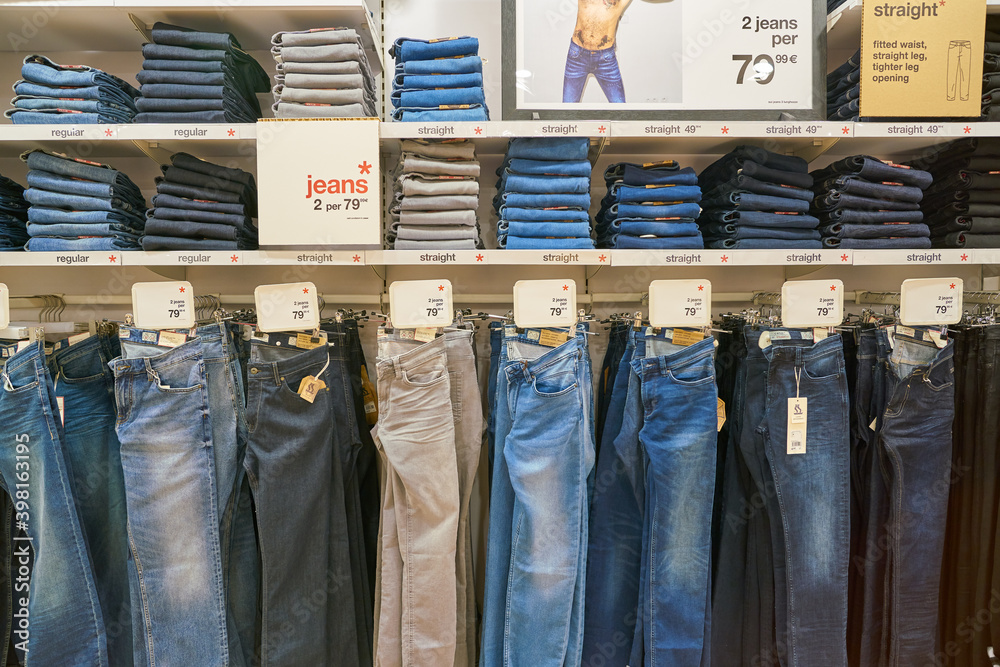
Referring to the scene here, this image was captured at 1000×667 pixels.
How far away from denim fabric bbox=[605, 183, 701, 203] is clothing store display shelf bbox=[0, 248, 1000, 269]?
182 millimetres

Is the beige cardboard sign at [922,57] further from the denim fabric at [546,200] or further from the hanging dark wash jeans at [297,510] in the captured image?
the hanging dark wash jeans at [297,510]

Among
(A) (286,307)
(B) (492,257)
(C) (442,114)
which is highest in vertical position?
(C) (442,114)

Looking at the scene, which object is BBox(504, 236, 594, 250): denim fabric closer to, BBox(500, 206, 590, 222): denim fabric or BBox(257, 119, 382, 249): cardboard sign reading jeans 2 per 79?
BBox(500, 206, 590, 222): denim fabric

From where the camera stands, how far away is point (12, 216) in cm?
161

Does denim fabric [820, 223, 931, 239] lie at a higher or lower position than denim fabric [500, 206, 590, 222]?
lower

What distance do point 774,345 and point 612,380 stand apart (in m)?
0.46

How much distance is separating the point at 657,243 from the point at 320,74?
44.4 inches

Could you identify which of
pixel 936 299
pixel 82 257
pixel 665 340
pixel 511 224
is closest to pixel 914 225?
pixel 936 299

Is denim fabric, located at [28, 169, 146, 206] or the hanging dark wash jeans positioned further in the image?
Answer: denim fabric, located at [28, 169, 146, 206]

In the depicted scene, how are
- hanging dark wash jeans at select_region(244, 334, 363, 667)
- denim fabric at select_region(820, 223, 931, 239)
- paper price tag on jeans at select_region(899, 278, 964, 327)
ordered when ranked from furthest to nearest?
denim fabric at select_region(820, 223, 931, 239) → paper price tag on jeans at select_region(899, 278, 964, 327) → hanging dark wash jeans at select_region(244, 334, 363, 667)

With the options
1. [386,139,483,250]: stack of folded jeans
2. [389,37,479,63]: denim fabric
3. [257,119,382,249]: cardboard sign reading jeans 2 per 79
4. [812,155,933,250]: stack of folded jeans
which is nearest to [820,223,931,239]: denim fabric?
[812,155,933,250]: stack of folded jeans

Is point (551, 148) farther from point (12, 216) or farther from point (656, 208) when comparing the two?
point (12, 216)

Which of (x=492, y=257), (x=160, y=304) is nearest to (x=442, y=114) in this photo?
(x=492, y=257)

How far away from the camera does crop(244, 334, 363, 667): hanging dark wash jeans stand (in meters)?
1.34
